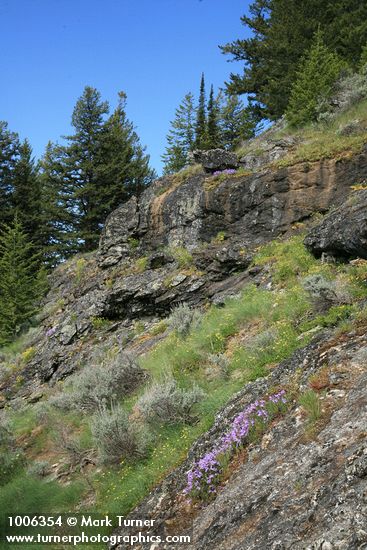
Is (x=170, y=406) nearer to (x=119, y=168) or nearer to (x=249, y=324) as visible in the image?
(x=249, y=324)

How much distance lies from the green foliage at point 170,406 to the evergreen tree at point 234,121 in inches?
987

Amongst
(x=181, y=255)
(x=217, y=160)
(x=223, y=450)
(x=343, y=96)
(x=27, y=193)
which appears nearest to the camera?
(x=223, y=450)

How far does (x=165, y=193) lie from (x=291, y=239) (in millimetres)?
6512

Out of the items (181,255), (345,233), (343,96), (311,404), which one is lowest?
(311,404)

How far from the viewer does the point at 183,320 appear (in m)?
11.9

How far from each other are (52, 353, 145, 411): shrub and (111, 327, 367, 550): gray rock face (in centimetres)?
388

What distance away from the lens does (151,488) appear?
18.3ft

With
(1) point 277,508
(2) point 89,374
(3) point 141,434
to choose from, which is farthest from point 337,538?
(2) point 89,374

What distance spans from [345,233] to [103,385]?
20.2ft

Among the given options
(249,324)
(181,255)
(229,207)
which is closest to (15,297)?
(181,255)

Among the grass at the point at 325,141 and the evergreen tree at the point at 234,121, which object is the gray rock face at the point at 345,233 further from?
the evergreen tree at the point at 234,121

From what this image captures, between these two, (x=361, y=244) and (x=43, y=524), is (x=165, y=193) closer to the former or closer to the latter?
(x=361, y=244)

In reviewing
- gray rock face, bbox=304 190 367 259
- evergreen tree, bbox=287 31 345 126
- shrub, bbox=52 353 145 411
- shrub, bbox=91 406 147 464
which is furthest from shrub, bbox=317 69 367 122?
shrub, bbox=91 406 147 464

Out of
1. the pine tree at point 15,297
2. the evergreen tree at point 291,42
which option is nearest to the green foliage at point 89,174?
the pine tree at point 15,297
